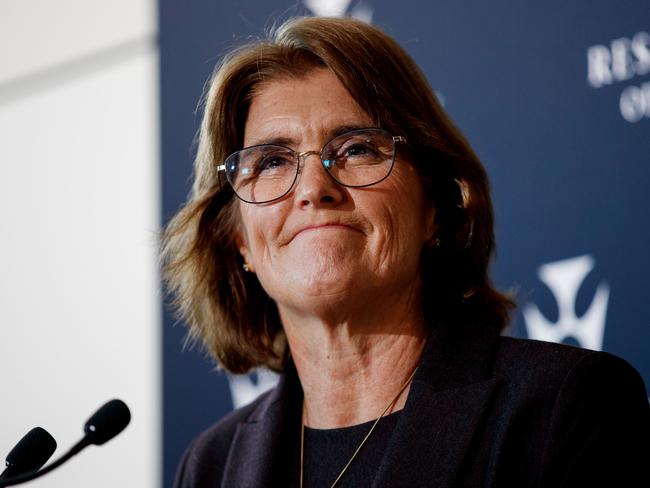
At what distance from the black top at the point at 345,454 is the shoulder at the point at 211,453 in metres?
0.21

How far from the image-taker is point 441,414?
1369mm

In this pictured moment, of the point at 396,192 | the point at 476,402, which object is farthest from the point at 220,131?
the point at 476,402

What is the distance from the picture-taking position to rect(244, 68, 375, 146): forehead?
1499 millimetres

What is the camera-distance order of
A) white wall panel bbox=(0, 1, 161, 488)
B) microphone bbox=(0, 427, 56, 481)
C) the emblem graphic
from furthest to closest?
white wall panel bbox=(0, 1, 161, 488)
the emblem graphic
microphone bbox=(0, 427, 56, 481)

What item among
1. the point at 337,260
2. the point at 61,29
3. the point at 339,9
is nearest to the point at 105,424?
the point at 337,260

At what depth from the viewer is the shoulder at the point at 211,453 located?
174cm

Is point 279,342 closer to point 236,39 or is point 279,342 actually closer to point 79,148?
point 236,39

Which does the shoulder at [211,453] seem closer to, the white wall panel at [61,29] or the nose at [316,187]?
the nose at [316,187]

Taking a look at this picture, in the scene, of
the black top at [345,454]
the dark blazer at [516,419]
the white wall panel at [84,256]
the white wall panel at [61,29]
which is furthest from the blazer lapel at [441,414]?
the white wall panel at [61,29]

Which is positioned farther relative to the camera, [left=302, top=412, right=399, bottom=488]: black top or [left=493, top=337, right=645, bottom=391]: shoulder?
[left=302, top=412, right=399, bottom=488]: black top

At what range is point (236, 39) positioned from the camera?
230 centimetres

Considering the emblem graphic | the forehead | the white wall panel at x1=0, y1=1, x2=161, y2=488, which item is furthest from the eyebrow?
the white wall panel at x1=0, y1=1, x2=161, y2=488

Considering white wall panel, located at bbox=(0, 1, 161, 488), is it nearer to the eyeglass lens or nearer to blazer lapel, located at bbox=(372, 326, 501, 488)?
the eyeglass lens

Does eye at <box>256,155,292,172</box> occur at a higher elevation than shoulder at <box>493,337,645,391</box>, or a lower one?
higher
